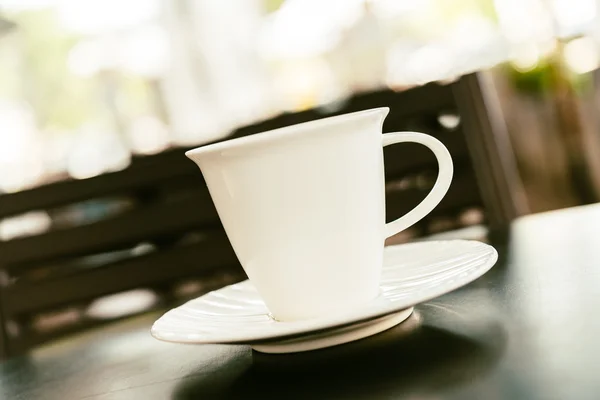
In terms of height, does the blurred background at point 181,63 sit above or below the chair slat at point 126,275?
above

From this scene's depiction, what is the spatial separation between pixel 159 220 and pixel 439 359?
0.76 metres

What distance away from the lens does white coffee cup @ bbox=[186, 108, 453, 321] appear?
1.29 ft

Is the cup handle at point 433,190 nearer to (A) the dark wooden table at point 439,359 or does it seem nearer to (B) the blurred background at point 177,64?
(A) the dark wooden table at point 439,359

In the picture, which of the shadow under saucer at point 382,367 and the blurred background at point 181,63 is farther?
the blurred background at point 181,63

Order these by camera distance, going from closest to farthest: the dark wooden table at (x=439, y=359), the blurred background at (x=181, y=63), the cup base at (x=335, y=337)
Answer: the dark wooden table at (x=439, y=359)
the cup base at (x=335, y=337)
the blurred background at (x=181, y=63)

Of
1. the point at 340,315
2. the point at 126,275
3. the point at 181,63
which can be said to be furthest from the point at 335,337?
the point at 181,63

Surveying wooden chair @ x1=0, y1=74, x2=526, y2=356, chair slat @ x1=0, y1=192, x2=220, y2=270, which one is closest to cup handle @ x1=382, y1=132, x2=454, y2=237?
wooden chair @ x1=0, y1=74, x2=526, y2=356

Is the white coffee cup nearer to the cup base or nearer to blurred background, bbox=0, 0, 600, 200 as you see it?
the cup base

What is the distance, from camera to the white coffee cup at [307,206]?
1.29 feet

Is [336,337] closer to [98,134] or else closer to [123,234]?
[123,234]

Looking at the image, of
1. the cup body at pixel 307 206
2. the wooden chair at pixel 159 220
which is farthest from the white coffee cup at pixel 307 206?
the wooden chair at pixel 159 220

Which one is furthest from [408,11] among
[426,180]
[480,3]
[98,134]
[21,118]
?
[426,180]

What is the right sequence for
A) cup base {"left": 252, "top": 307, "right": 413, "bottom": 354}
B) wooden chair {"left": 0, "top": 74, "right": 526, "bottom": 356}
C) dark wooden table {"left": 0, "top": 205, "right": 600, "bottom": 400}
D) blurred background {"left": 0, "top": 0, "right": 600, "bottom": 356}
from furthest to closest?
blurred background {"left": 0, "top": 0, "right": 600, "bottom": 356} → wooden chair {"left": 0, "top": 74, "right": 526, "bottom": 356} → cup base {"left": 252, "top": 307, "right": 413, "bottom": 354} → dark wooden table {"left": 0, "top": 205, "right": 600, "bottom": 400}

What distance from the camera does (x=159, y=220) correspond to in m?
1.05
